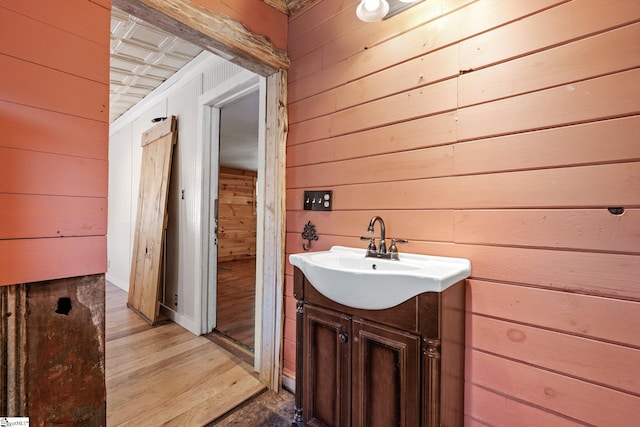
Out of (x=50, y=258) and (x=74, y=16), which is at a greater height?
(x=74, y=16)

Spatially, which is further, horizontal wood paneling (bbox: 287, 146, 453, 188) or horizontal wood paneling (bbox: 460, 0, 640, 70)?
horizontal wood paneling (bbox: 287, 146, 453, 188)

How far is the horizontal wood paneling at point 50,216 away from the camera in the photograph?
91cm

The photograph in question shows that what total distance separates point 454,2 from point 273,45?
1013mm

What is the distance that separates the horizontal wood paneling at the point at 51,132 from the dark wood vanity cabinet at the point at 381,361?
96 centimetres

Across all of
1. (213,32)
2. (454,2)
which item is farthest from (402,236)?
(213,32)

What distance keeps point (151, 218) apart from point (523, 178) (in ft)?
10.2

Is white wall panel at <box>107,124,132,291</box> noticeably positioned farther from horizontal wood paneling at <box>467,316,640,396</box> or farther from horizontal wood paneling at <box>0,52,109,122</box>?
horizontal wood paneling at <box>467,316,640,396</box>

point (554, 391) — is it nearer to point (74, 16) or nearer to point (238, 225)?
point (74, 16)

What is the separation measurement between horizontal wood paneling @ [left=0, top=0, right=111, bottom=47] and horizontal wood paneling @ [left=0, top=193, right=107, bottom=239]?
607 mm

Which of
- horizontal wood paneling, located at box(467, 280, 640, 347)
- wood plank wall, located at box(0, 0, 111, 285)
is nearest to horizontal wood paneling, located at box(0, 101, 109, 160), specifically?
wood plank wall, located at box(0, 0, 111, 285)

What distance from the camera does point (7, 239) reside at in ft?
2.98

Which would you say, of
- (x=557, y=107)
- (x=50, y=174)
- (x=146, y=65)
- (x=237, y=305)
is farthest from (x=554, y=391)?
(x=146, y=65)

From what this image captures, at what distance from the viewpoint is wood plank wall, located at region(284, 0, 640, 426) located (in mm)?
868

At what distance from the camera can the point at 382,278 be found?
0.96 meters
